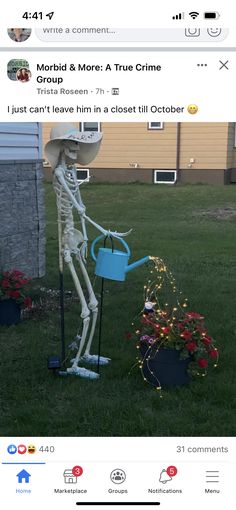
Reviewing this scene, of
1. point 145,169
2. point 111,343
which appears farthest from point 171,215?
point 111,343

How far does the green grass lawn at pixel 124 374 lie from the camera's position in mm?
3811

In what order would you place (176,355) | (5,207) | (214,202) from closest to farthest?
Answer: (176,355) → (5,207) → (214,202)

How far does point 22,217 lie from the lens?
7.89 m

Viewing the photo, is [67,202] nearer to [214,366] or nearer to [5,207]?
[214,366]

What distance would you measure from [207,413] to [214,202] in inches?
465

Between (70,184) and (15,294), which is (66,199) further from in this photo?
(15,294)

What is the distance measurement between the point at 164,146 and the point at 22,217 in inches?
462

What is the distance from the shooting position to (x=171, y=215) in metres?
14.0

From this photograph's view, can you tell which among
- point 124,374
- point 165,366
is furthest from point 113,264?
point 124,374
